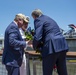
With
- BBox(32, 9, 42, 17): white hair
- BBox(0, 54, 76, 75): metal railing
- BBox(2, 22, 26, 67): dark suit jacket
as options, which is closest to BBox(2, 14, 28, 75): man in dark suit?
BBox(2, 22, 26, 67): dark suit jacket

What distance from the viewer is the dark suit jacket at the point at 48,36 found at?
17.6 ft

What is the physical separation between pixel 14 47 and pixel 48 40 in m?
0.62

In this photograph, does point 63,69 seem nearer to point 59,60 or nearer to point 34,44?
point 59,60

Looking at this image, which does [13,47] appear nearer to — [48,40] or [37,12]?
[48,40]

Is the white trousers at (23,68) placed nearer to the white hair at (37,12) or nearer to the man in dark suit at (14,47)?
the man in dark suit at (14,47)

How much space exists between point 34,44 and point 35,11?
2.00ft

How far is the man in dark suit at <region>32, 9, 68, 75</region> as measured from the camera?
5.36 metres

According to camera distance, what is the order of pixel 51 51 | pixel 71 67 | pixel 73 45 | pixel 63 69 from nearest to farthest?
pixel 51 51, pixel 63 69, pixel 71 67, pixel 73 45

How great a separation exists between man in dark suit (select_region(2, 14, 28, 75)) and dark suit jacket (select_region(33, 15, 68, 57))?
275mm

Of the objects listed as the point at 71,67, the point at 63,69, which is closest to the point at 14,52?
the point at 63,69

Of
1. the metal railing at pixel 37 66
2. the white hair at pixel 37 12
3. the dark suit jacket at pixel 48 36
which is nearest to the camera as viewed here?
the dark suit jacket at pixel 48 36

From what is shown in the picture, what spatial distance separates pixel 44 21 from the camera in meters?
5.50

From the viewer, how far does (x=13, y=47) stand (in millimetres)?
5430

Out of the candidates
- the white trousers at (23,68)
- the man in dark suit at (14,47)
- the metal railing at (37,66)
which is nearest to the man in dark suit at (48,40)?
the man in dark suit at (14,47)
